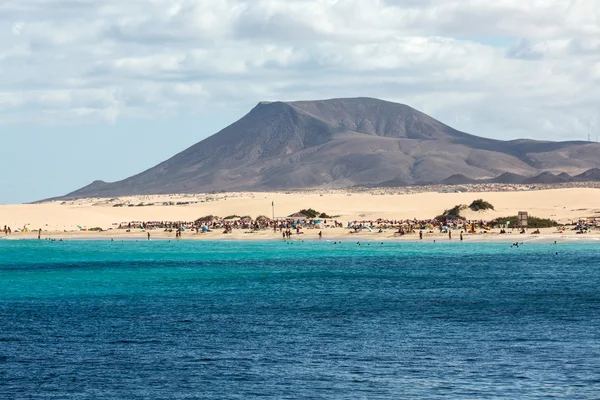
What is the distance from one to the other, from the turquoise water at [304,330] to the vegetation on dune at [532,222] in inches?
1466

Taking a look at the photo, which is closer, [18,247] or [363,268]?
[363,268]

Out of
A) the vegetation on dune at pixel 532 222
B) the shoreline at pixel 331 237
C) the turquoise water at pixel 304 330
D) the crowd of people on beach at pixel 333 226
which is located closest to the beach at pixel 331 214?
the shoreline at pixel 331 237

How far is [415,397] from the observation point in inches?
1101

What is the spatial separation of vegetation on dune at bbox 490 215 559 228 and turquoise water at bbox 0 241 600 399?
37.2 metres

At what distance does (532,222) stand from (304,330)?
7961cm

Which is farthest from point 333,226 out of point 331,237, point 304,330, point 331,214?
point 304,330

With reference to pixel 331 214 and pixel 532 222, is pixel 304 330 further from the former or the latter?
pixel 331 214

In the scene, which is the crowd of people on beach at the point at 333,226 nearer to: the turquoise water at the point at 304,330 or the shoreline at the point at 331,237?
the shoreline at the point at 331,237

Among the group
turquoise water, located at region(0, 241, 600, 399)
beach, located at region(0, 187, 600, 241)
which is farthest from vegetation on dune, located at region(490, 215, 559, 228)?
turquoise water, located at region(0, 241, 600, 399)

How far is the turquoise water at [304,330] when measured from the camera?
2983cm

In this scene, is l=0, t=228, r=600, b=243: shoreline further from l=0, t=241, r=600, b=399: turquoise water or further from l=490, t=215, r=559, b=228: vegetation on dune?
l=0, t=241, r=600, b=399: turquoise water

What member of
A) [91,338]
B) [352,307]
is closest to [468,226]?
[352,307]

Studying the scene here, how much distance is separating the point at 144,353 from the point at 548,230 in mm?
78661

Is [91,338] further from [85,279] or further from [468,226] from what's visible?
[468,226]
